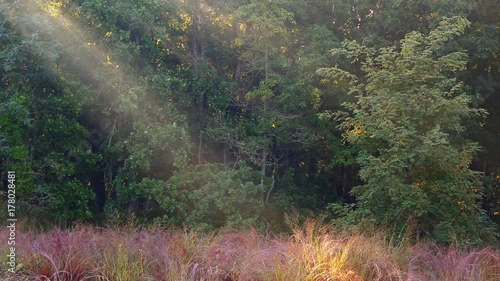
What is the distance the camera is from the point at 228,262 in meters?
5.47

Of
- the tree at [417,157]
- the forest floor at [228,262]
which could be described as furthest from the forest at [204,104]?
the forest floor at [228,262]

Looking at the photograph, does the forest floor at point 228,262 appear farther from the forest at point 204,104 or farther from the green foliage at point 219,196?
the green foliage at point 219,196

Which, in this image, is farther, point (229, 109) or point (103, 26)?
point (229, 109)

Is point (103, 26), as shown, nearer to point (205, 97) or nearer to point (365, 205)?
point (205, 97)

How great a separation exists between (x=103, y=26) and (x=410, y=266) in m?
12.9

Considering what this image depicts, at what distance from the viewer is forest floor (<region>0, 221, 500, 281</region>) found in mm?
5137

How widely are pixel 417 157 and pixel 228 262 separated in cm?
525

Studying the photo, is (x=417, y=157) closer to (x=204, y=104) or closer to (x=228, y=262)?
(x=228, y=262)

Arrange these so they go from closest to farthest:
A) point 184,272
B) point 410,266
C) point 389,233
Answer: point 184,272
point 410,266
point 389,233

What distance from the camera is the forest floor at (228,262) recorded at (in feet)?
16.9

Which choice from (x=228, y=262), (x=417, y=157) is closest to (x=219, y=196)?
(x=417, y=157)

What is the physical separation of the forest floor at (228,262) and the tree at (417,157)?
3289 millimetres

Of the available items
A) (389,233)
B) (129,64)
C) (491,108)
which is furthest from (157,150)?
(491,108)

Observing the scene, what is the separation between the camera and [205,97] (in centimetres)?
1805
